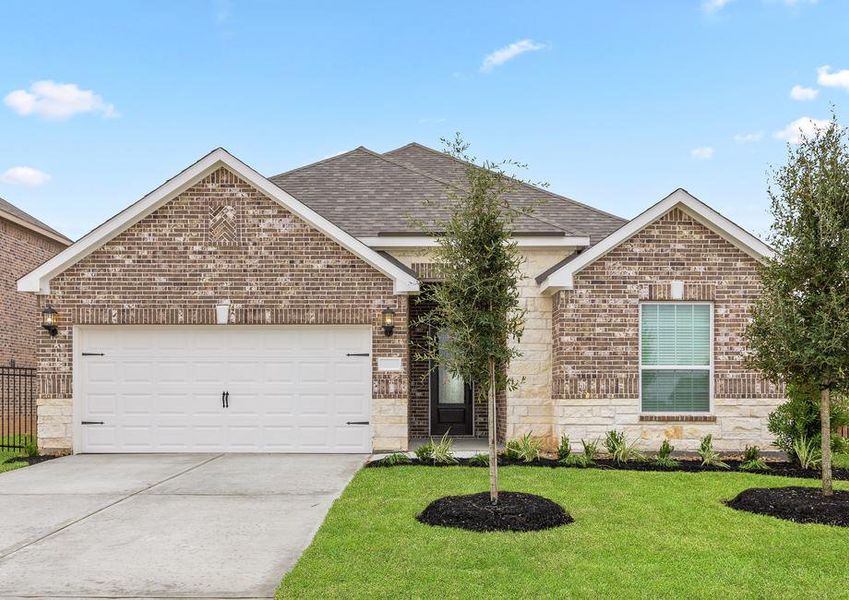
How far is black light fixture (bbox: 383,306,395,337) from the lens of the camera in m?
12.8

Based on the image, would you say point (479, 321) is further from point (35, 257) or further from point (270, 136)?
point (35, 257)

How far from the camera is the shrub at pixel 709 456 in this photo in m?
11.3

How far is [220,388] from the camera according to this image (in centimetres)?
1312

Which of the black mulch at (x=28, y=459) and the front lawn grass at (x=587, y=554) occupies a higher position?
the front lawn grass at (x=587, y=554)

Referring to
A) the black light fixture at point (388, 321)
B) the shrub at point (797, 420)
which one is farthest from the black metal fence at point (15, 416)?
the shrub at point (797, 420)

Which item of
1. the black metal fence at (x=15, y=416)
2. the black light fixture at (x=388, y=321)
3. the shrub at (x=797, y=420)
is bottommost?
the black metal fence at (x=15, y=416)

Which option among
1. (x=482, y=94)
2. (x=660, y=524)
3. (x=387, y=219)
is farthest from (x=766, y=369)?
(x=482, y=94)

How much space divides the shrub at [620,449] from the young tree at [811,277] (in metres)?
3.61

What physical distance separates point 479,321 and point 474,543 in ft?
7.57

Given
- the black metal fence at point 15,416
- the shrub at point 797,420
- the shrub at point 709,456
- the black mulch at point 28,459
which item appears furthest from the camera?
the black metal fence at point 15,416

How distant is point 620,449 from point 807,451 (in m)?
2.90

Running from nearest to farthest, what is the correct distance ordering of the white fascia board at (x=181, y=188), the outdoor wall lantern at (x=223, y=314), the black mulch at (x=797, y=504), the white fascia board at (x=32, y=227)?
1. the black mulch at (x=797, y=504)
2. the white fascia board at (x=181, y=188)
3. the outdoor wall lantern at (x=223, y=314)
4. the white fascia board at (x=32, y=227)

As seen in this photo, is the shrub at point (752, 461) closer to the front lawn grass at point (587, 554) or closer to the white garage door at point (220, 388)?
the front lawn grass at point (587, 554)

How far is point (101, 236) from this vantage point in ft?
42.0
